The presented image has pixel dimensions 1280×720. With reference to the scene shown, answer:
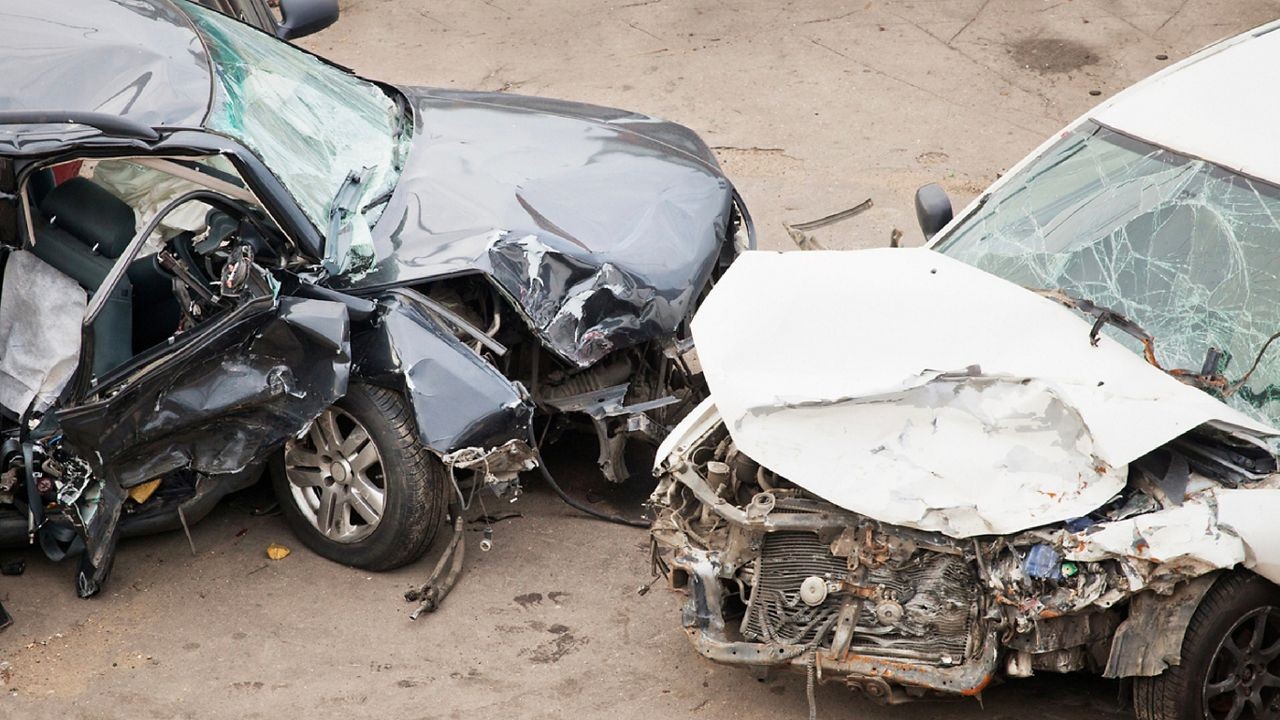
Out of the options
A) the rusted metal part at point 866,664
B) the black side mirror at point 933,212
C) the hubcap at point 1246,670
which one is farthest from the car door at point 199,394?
the hubcap at point 1246,670

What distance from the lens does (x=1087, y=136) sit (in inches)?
204

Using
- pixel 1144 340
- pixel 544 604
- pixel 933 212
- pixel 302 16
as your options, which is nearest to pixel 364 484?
pixel 544 604

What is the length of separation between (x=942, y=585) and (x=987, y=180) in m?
4.63

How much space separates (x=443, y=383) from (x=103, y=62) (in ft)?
5.96

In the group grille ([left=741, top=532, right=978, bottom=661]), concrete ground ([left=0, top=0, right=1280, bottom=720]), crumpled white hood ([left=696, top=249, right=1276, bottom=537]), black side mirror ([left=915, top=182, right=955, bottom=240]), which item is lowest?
concrete ground ([left=0, top=0, right=1280, bottom=720])

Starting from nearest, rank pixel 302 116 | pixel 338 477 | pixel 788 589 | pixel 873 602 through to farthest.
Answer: pixel 873 602 → pixel 788 589 → pixel 338 477 → pixel 302 116

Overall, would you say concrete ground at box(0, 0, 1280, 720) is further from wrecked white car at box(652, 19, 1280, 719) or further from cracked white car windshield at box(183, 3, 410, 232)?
cracked white car windshield at box(183, 3, 410, 232)

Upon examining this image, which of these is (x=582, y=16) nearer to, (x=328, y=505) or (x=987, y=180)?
(x=987, y=180)

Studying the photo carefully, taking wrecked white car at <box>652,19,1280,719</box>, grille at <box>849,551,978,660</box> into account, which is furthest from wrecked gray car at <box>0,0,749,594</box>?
grille at <box>849,551,978,660</box>

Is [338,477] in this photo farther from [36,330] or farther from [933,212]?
[933,212]

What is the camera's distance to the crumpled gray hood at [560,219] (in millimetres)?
5266

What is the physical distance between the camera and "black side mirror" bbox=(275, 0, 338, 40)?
6.73 meters

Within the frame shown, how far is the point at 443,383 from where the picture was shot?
4969 millimetres

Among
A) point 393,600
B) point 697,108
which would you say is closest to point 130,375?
point 393,600
